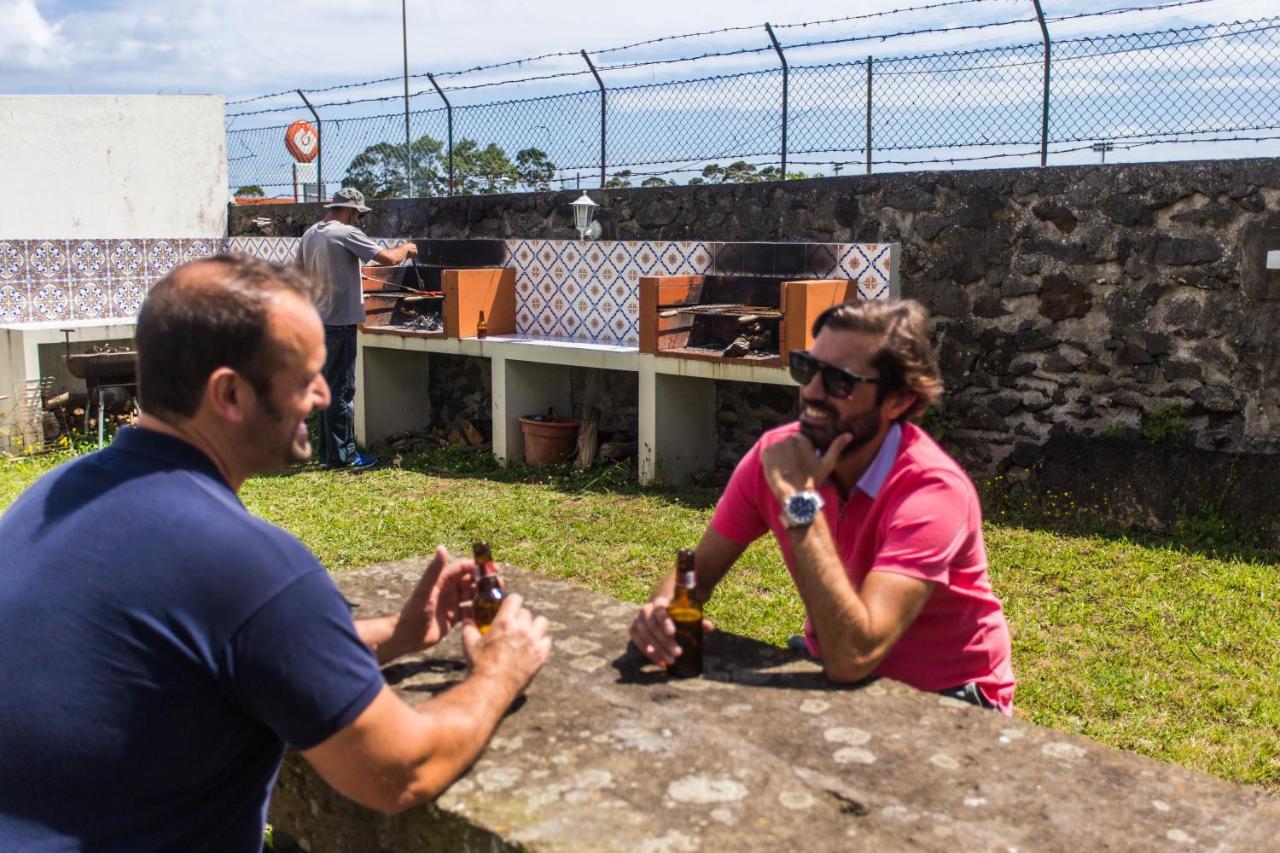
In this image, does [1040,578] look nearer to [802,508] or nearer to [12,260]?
[802,508]

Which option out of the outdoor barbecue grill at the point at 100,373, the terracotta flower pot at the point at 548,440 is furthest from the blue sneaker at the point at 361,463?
the outdoor barbecue grill at the point at 100,373

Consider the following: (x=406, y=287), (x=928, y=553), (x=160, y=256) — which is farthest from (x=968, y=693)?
(x=160, y=256)

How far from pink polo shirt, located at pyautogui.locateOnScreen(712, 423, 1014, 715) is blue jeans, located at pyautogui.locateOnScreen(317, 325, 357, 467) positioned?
21.3ft

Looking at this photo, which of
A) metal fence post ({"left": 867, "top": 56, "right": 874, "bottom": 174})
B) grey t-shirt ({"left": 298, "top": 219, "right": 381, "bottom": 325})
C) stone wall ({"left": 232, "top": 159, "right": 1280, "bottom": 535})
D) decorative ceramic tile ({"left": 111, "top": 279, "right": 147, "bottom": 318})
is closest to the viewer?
stone wall ({"left": 232, "top": 159, "right": 1280, "bottom": 535})

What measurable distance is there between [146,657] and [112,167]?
11.5 metres

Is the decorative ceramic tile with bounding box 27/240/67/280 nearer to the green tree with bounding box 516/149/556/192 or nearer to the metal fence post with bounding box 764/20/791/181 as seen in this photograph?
the green tree with bounding box 516/149/556/192

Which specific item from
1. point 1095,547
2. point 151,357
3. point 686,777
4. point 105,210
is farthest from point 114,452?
point 105,210

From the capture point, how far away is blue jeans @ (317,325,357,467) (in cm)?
877

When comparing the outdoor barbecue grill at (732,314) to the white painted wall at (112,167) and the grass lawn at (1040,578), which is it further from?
the white painted wall at (112,167)

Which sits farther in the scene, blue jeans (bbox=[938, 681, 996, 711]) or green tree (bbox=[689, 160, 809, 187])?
green tree (bbox=[689, 160, 809, 187])

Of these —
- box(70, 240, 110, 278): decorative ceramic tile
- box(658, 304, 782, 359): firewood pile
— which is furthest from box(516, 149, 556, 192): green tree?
box(70, 240, 110, 278): decorative ceramic tile

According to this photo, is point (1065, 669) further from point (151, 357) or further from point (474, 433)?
point (474, 433)

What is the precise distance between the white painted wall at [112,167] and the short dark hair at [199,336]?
10752 mm

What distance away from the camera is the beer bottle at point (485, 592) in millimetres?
2482
